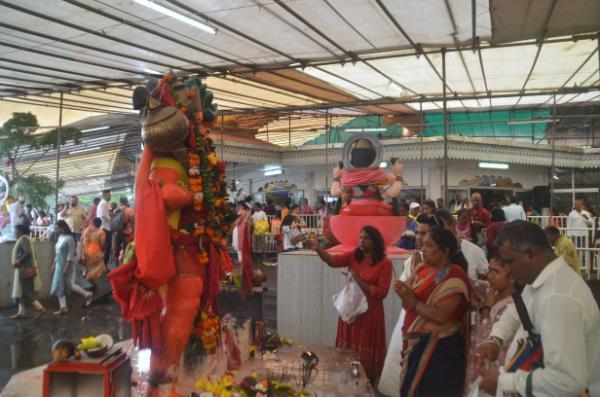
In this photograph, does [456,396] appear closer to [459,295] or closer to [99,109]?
[459,295]

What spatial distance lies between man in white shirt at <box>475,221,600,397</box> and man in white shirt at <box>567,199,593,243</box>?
8.40m

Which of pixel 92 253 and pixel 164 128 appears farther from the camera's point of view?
pixel 92 253

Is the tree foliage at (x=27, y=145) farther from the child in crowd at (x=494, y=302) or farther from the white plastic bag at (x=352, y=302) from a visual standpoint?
the child in crowd at (x=494, y=302)

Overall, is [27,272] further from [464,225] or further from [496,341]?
[496,341]

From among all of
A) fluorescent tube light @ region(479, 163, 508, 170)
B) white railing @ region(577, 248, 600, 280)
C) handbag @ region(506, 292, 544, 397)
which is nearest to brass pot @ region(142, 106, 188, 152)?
handbag @ region(506, 292, 544, 397)

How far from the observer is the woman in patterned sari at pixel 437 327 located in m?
3.05

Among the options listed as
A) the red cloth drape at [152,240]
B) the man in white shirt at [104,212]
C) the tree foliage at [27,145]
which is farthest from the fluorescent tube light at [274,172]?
the red cloth drape at [152,240]

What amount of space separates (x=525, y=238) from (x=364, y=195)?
5.09m

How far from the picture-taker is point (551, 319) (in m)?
1.78

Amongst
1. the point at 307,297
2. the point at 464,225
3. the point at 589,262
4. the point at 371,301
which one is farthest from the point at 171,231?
the point at 589,262

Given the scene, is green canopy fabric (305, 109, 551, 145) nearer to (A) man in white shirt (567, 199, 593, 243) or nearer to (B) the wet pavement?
(A) man in white shirt (567, 199, 593, 243)

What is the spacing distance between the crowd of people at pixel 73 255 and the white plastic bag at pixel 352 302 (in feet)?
19.9

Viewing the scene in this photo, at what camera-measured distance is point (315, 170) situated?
16969 mm

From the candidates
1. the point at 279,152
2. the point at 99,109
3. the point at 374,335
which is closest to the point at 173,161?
the point at 374,335
